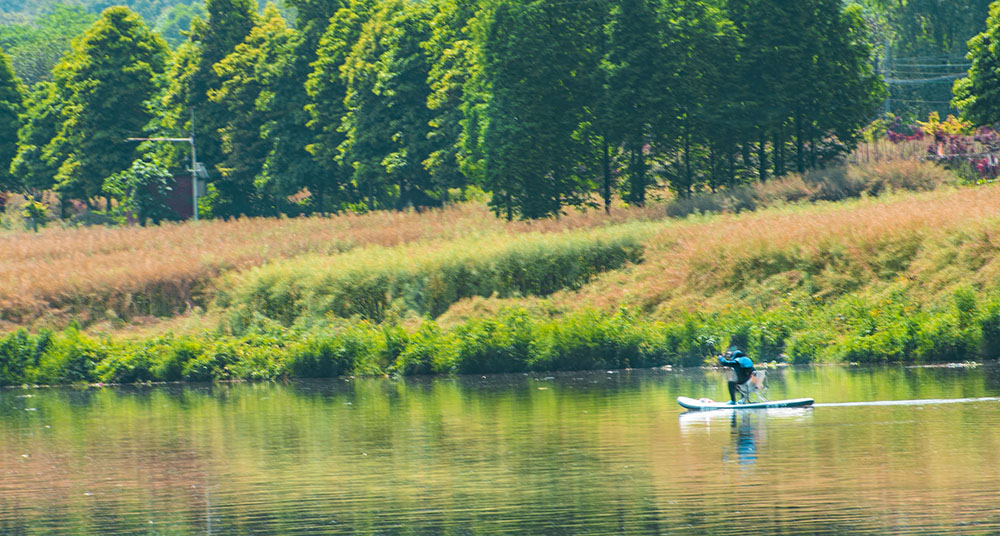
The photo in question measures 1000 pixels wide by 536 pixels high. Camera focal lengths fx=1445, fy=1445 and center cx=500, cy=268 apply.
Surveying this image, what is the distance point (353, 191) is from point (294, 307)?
1422 inches

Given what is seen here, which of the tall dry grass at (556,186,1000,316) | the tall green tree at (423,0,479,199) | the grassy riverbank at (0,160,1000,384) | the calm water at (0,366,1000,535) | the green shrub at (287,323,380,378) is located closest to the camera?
the calm water at (0,366,1000,535)

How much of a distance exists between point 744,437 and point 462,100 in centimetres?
4166

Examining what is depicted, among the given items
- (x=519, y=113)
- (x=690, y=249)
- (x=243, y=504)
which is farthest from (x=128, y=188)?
(x=243, y=504)

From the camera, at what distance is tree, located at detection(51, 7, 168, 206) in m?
79.4

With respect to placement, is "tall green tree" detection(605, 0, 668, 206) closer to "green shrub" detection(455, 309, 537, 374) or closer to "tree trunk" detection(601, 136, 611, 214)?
"tree trunk" detection(601, 136, 611, 214)

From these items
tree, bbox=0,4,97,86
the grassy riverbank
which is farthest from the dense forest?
tree, bbox=0,4,97,86

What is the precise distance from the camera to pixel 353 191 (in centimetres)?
7838

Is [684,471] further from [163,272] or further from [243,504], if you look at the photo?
[163,272]

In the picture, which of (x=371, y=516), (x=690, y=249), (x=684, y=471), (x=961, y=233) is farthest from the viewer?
(x=690, y=249)

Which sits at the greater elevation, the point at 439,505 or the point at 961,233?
the point at 961,233

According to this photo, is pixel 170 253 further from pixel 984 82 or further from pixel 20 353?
pixel 984 82

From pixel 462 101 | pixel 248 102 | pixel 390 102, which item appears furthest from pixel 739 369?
pixel 248 102

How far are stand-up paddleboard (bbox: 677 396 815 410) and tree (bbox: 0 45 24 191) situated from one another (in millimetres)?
70110

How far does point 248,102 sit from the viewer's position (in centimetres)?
7731
